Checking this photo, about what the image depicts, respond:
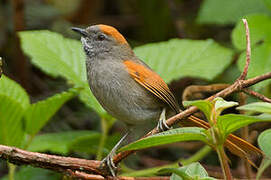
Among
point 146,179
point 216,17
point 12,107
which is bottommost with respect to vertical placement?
point 146,179

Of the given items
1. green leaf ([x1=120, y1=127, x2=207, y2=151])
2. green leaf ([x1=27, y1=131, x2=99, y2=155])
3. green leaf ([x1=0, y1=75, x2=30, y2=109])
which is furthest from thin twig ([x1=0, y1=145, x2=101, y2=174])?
green leaf ([x1=27, y1=131, x2=99, y2=155])

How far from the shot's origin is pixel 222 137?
1800 mm

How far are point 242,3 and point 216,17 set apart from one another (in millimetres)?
319

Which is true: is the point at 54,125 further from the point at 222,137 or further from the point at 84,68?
the point at 222,137

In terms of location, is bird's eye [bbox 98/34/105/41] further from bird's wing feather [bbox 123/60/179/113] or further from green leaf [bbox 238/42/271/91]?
green leaf [bbox 238/42/271/91]

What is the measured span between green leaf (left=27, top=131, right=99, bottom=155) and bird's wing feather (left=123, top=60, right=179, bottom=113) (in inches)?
21.8

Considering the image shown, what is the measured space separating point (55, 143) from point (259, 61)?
153cm

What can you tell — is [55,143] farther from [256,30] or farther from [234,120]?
[234,120]

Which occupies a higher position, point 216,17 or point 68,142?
point 216,17

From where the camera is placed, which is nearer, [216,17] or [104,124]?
[104,124]

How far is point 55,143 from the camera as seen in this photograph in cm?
331

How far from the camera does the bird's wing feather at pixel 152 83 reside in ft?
10.2

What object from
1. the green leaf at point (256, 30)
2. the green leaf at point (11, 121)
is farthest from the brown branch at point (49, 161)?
the green leaf at point (256, 30)

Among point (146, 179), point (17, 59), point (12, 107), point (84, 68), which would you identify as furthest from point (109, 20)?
point (146, 179)
